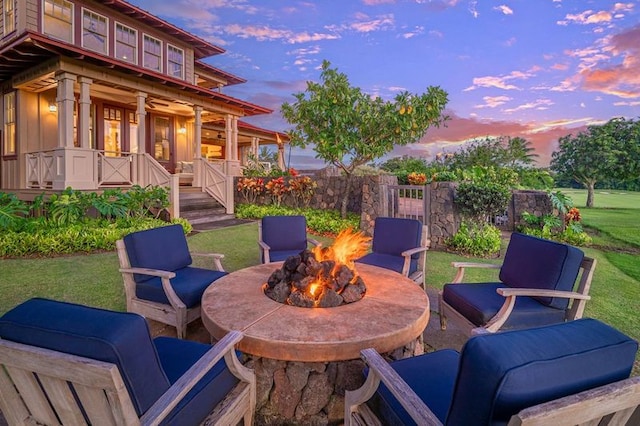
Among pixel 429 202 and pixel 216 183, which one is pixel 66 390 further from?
pixel 216 183

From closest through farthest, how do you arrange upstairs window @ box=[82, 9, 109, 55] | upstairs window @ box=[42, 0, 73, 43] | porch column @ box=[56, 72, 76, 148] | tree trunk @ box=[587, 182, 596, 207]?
porch column @ box=[56, 72, 76, 148], upstairs window @ box=[42, 0, 73, 43], upstairs window @ box=[82, 9, 109, 55], tree trunk @ box=[587, 182, 596, 207]

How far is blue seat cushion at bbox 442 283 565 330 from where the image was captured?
2.90 meters

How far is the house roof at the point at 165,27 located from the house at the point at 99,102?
0.13 feet

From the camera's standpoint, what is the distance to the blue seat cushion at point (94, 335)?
1.19 m

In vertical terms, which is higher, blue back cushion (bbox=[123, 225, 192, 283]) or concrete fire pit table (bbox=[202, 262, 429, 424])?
blue back cushion (bbox=[123, 225, 192, 283])

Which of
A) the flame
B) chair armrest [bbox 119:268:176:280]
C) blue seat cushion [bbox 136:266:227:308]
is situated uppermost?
the flame

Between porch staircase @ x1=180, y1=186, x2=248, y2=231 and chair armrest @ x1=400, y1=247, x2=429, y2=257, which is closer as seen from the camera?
chair armrest @ x1=400, y1=247, x2=429, y2=257

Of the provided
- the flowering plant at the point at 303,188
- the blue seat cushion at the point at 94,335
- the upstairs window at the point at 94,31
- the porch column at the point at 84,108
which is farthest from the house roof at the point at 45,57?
the blue seat cushion at the point at 94,335

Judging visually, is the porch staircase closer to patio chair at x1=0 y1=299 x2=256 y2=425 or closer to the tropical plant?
the tropical plant

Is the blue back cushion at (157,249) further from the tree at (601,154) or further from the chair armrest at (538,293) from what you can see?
the tree at (601,154)

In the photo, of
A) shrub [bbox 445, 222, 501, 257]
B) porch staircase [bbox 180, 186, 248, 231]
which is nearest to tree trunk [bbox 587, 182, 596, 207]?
shrub [bbox 445, 222, 501, 257]

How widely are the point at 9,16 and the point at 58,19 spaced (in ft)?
A: 5.77

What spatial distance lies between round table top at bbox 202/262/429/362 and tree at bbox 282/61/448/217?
6.92 metres

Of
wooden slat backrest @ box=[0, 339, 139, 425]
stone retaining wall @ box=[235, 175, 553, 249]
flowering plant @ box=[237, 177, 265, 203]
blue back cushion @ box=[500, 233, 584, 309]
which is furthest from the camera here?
flowering plant @ box=[237, 177, 265, 203]
